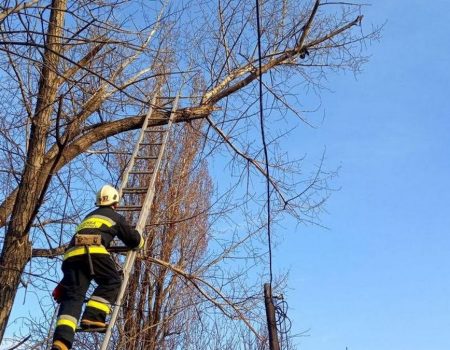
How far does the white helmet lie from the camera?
519 centimetres

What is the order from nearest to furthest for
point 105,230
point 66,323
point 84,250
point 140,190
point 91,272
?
point 66,323
point 91,272
point 84,250
point 105,230
point 140,190

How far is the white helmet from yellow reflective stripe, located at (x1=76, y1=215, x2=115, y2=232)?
0.60 feet

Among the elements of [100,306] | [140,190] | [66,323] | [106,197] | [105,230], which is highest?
[140,190]

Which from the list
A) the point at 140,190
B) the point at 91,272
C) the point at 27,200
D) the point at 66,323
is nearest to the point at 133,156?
the point at 140,190

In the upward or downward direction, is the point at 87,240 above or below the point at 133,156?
below

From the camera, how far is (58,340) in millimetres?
4438

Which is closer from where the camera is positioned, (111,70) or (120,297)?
(120,297)

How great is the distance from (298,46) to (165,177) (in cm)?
473

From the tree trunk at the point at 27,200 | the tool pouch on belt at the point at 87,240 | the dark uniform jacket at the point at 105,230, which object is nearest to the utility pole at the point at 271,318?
the dark uniform jacket at the point at 105,230

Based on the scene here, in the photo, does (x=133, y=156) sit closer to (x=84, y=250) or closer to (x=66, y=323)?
(x=84, y=250)

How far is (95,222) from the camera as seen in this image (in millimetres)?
4977

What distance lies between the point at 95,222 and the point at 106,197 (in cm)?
29

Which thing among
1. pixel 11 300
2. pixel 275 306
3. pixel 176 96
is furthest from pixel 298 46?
pixel 11 300

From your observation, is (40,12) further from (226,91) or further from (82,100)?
(226,91)
